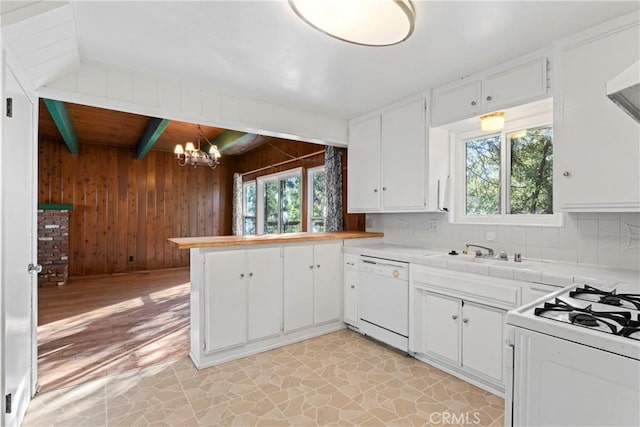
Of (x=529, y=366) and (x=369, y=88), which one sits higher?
(x=369, y=88)

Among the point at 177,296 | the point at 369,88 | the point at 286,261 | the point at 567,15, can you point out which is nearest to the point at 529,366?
the point at 567,15

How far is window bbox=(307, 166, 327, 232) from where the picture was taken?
4.97 meters

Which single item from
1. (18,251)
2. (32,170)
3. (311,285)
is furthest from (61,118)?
(311,285)

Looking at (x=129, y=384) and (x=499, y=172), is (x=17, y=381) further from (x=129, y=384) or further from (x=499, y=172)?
(x=499, y=172)

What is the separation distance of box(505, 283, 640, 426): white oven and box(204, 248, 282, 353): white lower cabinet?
2.03 m

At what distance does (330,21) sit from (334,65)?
0.85 metres

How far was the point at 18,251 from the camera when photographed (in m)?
1.72

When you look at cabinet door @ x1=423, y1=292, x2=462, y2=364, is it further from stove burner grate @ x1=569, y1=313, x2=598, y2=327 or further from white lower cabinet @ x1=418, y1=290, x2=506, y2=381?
stove burner grate @ x1=569, y1=313, x2=598, y2=327

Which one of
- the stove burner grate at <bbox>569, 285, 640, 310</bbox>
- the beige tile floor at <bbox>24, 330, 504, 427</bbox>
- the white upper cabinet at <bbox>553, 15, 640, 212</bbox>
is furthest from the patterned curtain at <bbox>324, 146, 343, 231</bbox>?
the stove burner grate at <bbox>569, 285, 640, 310</bbox>

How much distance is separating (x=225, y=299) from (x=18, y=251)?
1.34 meters

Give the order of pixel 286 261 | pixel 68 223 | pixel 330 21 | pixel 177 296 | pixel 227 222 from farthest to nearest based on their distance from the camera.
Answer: pixel 227 222, pixel 68 223, pixel 177 296, pixel 286 261, pixel 330 21

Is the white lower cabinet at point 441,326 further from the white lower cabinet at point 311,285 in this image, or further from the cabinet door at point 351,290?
the white lower cabinet at point 311,285

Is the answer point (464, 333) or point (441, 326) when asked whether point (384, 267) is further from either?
point (464, 333)

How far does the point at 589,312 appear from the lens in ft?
3.84
